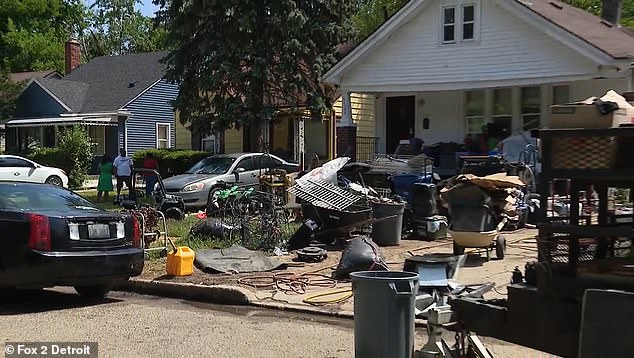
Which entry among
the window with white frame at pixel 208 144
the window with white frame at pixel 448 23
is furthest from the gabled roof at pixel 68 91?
the window with white frame at pixel 448 23

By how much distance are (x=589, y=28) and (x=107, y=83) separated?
27.4 metres

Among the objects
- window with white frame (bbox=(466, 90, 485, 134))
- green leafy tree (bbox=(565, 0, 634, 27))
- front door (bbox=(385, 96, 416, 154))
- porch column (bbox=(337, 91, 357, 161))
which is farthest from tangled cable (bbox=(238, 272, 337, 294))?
green leafy tree (bbox=(565, 0, 634, 27))

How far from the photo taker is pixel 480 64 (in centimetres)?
2023

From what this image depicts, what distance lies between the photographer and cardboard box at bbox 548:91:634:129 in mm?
4215

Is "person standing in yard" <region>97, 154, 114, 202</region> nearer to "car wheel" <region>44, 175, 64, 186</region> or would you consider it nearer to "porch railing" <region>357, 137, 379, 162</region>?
"car wheel" <region>44, 175, 64, 186</region>

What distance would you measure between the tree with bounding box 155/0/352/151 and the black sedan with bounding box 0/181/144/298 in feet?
50.6

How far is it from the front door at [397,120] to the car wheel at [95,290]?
15.6 m

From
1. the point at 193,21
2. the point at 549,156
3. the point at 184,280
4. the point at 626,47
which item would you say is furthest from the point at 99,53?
the point at 549,156

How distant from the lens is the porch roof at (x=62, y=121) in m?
35.4

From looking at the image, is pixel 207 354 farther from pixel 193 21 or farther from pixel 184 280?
pixel 193 21

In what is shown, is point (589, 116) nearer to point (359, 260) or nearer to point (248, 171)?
point (359, 260)

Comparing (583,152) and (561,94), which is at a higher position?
(561,94)

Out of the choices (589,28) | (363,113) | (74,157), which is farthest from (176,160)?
(589,28)

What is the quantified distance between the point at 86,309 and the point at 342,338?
3232 mm
